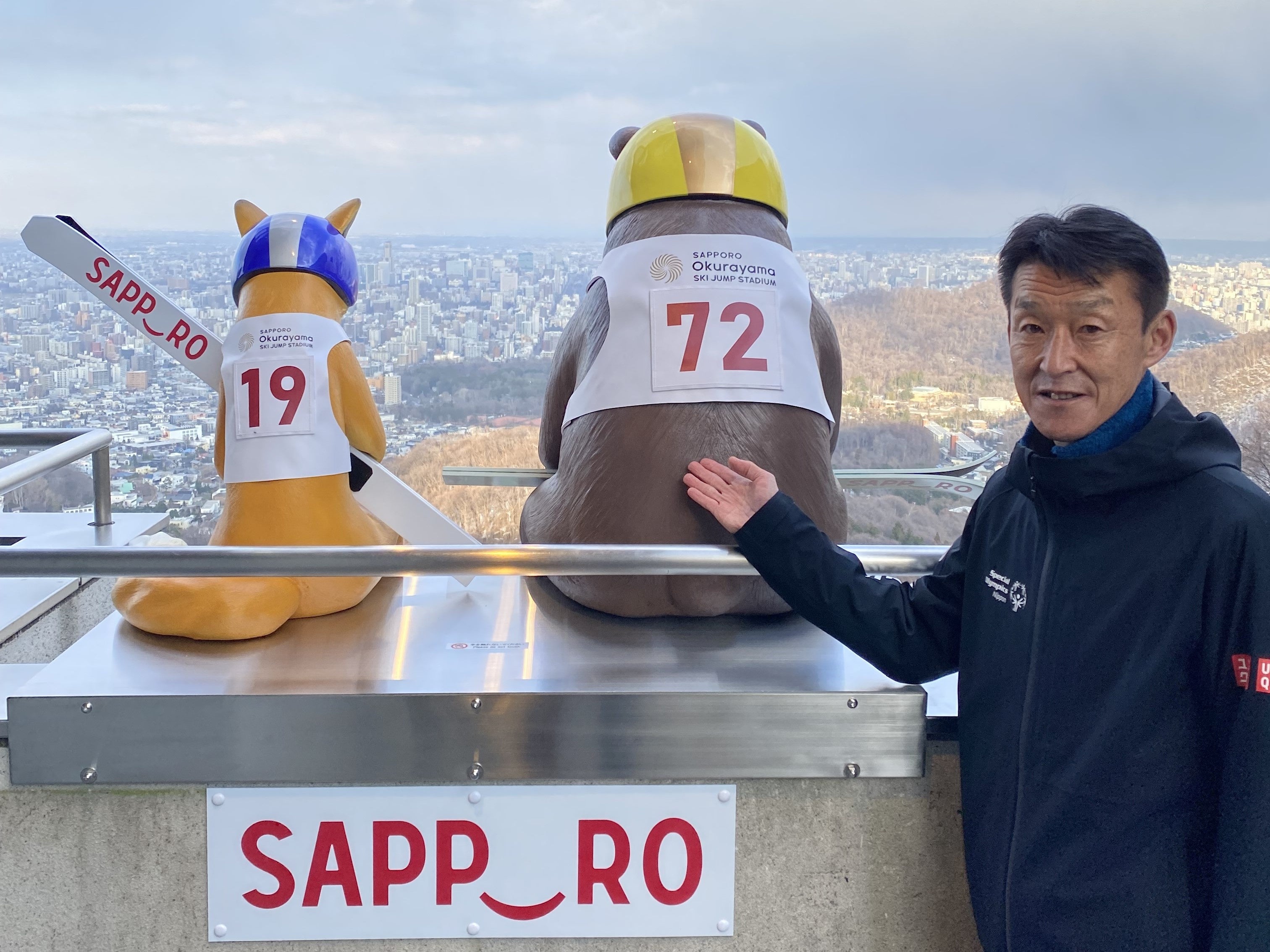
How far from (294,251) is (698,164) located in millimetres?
641

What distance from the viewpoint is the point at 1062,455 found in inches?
37.4

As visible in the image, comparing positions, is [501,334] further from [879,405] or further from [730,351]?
[730,351]

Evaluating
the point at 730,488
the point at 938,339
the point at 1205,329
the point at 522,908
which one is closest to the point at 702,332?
the point at 730,488

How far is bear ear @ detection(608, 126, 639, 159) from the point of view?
5.75 ft

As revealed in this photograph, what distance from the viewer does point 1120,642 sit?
0.90 m

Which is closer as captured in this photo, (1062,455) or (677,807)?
(1062,455)

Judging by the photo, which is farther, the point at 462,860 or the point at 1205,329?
the point at 1205,329

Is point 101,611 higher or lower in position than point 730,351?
lower

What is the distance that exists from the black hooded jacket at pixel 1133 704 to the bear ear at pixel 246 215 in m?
1.28

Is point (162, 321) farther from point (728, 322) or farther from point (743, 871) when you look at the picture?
point (743, 871)

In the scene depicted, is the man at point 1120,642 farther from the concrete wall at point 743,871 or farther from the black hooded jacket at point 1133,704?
the concrete wall at point 743,871

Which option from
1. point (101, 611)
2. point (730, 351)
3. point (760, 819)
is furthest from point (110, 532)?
point (760, 819)

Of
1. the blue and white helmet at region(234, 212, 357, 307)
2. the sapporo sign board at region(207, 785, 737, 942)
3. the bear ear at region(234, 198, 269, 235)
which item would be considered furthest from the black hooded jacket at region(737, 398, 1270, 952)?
the bear ear at region(234, 198, 269, 235)

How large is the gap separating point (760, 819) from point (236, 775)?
60cm
